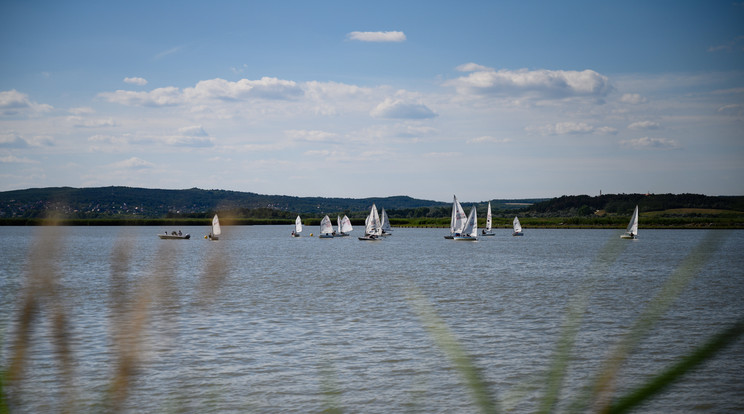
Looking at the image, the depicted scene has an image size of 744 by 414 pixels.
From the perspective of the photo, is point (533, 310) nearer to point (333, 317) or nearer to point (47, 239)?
point (333, 317)

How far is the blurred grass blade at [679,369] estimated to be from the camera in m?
1.13

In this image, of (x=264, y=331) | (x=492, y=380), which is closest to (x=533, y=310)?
(x=264, y=331)

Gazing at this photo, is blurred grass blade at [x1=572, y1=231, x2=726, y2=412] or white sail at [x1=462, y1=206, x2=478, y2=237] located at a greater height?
blurred grass blade at [x1=572, y1=231, x2=726, y2=412]

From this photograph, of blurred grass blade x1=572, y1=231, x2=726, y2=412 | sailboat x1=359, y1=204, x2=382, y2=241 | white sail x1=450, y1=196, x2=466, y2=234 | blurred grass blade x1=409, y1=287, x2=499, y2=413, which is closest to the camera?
blurred grass blade x1=572, y1=231, x2=726, y2=412

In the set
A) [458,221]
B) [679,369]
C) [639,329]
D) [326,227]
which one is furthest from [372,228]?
[679,369]

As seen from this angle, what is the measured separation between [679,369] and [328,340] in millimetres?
27026

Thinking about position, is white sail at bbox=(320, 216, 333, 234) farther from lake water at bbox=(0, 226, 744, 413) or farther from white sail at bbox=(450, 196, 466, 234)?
lake water at bbox=(0, 226, 744, 413)

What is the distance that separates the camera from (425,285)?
54688mm

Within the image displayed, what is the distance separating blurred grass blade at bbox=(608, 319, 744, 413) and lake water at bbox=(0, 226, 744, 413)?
1.38ft

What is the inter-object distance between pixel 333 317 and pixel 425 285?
20578 millimetres

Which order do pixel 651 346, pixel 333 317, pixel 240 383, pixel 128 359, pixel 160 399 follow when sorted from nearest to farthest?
pixel 128 359
pixel 160 399
pixel 240 383
pixel 651 346
pixel 333 317

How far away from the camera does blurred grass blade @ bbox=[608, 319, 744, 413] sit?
1.13 m

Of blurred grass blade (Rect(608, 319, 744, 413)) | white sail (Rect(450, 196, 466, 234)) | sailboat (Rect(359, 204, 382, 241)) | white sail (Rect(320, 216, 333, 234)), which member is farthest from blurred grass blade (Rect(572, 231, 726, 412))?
white sail (Rect(320, 216, 333, 234))

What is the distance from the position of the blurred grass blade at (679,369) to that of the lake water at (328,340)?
0.42 metres
